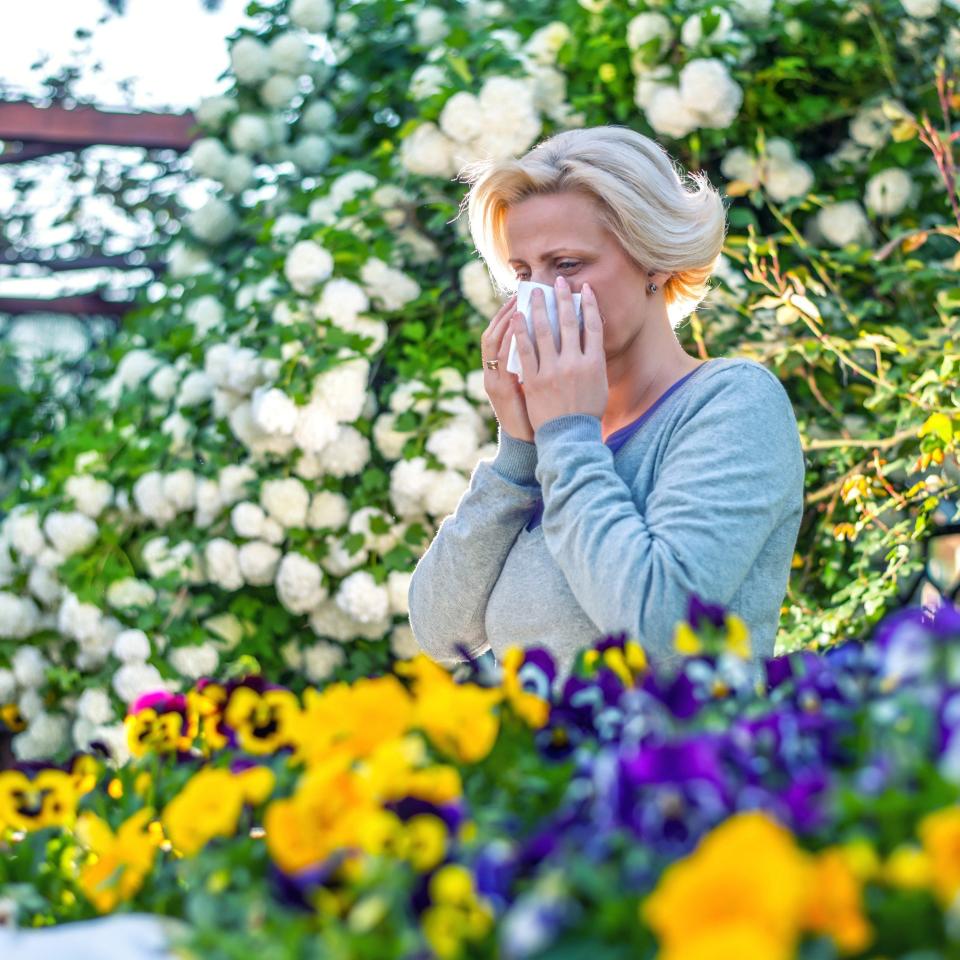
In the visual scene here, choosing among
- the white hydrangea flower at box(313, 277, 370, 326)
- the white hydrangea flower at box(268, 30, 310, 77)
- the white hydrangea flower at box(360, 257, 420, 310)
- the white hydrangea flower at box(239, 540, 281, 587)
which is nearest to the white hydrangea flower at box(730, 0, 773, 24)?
the white hydrangea flower at box(360, 257, 420, 310)

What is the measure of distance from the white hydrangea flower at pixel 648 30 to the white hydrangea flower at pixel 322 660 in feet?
5.32

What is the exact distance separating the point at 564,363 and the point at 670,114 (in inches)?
64.0

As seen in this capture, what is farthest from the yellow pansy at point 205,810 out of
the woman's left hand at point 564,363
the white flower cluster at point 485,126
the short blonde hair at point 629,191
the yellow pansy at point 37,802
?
the white flower cluster at point 485,126

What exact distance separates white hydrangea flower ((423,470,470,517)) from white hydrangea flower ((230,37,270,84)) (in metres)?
1.60

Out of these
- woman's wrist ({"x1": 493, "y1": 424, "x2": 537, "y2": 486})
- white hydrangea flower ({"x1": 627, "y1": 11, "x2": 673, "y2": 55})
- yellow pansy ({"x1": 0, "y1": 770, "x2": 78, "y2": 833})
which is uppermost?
yellow pansy ({"x1": 0, "y1": 770, "x2": 78, "y2": 833})

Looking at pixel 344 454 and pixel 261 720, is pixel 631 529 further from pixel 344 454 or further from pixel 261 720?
pixel 344 454

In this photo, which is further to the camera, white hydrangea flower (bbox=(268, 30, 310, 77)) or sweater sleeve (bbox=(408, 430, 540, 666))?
white hydrangea flower (bbox=(268, 30, 310, 77))

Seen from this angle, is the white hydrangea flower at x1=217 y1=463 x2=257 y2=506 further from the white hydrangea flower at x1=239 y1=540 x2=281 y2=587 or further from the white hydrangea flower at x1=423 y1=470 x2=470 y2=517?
the white hydrangea flower at x1=423 y1=470 x2=470 y2=517

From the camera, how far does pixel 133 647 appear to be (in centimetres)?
312

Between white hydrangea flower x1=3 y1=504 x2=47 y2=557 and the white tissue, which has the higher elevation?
the white tissue

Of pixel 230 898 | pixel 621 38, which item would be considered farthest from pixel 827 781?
pixel 621 38

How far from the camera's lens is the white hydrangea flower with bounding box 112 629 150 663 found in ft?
10.2

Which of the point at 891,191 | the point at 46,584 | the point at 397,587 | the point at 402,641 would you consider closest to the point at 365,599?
the point at 397,587

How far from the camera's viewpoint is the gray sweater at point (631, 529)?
141cm
